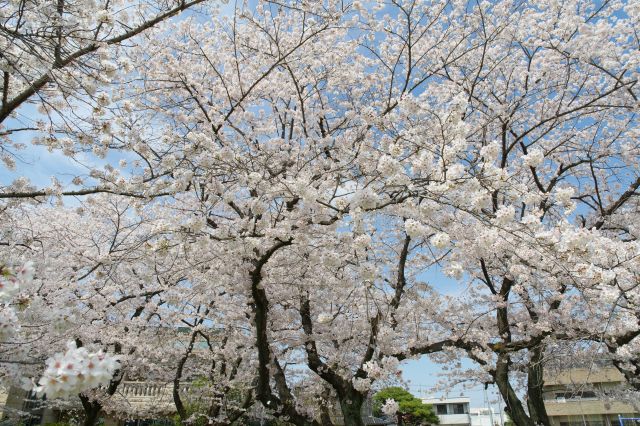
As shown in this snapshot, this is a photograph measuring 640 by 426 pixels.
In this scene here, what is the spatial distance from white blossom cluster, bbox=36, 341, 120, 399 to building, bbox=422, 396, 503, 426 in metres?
43.9

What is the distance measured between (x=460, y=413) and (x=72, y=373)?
156ft

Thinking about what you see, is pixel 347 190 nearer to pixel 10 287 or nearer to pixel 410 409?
pixel 10 287

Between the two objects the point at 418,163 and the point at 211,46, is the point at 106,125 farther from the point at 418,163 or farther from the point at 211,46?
the point at 211,46

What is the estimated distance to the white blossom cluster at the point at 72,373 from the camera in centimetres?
206

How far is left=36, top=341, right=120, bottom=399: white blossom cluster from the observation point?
2.06 metres

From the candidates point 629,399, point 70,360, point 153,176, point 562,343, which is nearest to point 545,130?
point 562,343

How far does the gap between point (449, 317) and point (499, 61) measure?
467 centimetres

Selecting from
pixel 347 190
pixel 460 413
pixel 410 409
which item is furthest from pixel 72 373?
pixel 460 413

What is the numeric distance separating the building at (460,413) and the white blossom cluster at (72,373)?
4388 cm

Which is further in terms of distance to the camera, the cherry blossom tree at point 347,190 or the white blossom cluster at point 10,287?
the cherry blossom tree at point 347,190

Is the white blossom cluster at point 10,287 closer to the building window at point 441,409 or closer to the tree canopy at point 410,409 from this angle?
the tree canopy at point 410,409

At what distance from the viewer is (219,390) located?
10.5 meters

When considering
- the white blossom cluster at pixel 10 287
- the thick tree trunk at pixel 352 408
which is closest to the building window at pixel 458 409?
the thick tree trunk at pixel 352 408

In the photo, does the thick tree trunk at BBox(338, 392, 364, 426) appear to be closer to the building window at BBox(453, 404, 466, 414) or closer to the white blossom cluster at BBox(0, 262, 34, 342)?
the white blossom cluster at BBox(0, 262, 34, 342)
